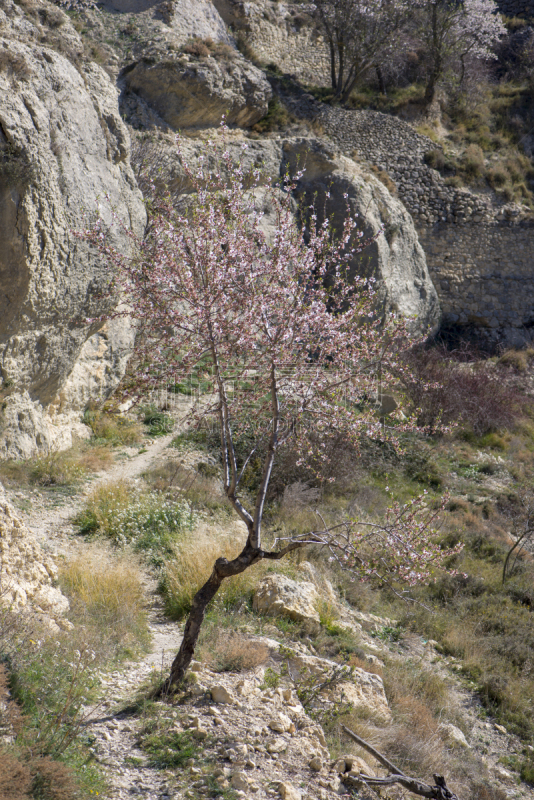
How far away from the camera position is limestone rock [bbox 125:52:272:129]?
1482 centimetres

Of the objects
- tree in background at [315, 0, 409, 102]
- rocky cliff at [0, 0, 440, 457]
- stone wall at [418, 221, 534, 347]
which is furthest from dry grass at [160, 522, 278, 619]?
tree in background at [315, 0, 409, 102]

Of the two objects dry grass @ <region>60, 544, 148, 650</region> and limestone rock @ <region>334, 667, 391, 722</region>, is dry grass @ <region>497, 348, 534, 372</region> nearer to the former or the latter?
limestone rock @ <region>334, 667, 391, 722</region>

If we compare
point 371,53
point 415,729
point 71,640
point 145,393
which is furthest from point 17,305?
point 371,53

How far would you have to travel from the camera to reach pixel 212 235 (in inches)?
179

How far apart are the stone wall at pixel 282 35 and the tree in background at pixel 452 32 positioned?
4207 millimetres

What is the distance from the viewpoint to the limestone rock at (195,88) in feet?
48.6

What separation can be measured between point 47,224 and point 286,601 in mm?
5463

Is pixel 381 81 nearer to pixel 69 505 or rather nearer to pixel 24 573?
pixel 69 505

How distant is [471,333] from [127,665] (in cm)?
1769

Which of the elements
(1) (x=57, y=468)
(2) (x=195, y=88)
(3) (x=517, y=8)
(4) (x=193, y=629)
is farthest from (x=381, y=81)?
(4) (x=193, y=629)

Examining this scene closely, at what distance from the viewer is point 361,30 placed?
21.5 m

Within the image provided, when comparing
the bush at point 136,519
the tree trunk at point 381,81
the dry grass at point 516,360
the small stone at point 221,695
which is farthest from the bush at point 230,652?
the tree trunk at point 381,81

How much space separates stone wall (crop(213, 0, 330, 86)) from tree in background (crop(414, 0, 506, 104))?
4.21 meters

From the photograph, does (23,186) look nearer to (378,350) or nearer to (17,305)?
(17,305)
